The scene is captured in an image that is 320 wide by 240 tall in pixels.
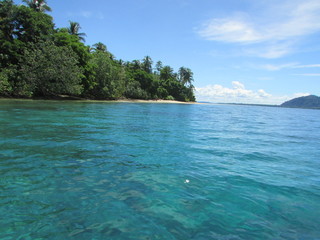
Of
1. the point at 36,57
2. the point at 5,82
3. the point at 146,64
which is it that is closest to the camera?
the point at 5,82

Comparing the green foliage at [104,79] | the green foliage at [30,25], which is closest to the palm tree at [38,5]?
the green foliage at [30,25]

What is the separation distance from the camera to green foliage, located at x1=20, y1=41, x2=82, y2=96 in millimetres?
33531

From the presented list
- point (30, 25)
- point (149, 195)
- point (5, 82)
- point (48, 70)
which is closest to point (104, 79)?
point (48, 70)

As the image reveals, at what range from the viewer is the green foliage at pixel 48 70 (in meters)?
33.5

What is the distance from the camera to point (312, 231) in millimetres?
3631

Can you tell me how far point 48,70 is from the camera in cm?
3469

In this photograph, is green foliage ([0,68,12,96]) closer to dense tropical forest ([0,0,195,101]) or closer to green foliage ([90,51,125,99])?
dense tropical forest ([0,0,195,101])

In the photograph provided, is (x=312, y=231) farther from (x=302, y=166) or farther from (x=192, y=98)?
(x=192, y=98)

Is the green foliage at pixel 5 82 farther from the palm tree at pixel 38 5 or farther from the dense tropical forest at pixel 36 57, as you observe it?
the palm tree at pixel 38 5

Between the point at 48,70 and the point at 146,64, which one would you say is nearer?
the point at 48,70

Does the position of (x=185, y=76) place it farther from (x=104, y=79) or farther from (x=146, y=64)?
(x=104, y=79)

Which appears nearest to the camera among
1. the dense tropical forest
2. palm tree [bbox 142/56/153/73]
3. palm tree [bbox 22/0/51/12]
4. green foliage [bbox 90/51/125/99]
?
the dense tropical forest

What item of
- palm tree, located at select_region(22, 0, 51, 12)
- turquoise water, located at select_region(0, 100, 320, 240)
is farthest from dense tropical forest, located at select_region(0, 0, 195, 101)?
turquoise water, located at select_region(0, 100, 320, 240)

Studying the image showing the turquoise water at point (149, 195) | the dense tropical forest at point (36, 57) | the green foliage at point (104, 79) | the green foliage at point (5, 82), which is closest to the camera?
the turquoise water at point (149, 195)
